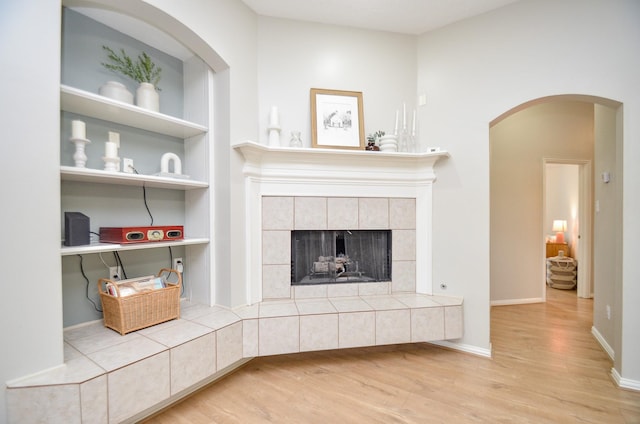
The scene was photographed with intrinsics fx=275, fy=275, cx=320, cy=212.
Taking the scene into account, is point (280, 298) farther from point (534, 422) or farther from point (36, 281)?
point (534, 422)

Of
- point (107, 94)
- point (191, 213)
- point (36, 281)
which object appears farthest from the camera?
point (191, 213)

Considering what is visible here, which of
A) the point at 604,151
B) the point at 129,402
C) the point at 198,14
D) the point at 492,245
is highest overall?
the point at 198,14

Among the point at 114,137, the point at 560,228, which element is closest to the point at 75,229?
the point at 114,137

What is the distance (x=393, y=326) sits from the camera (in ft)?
7.15

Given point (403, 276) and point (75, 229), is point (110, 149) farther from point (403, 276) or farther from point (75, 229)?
point (403, 276)

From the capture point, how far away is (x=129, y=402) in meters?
1.35

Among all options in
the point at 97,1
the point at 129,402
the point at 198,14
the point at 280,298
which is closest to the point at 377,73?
the point at 198,14

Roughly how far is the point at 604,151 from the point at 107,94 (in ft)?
12.9

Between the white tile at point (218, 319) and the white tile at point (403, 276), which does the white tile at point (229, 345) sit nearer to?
the white tile at point (218, 319)

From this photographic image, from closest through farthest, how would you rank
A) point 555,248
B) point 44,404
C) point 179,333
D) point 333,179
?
1. point 44,404
2. point 179,333
3. point 333,179
4. point 555,248

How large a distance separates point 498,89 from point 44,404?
11.2 ft

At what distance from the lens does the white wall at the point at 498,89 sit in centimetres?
190

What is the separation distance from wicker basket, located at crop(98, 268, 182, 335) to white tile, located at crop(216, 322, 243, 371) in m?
0.37

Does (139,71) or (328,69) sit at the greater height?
(328,69)
